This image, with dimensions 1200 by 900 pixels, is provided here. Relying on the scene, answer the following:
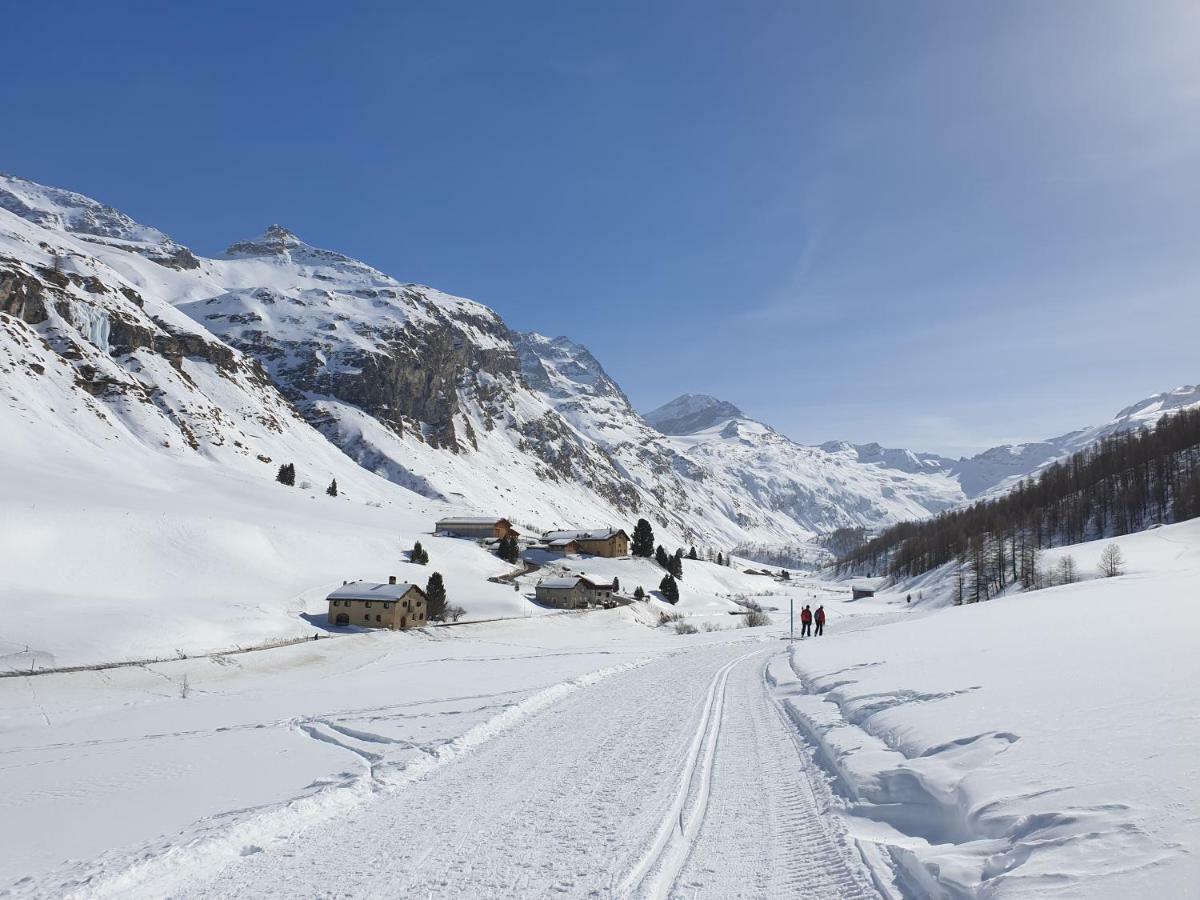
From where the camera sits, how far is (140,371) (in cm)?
11944

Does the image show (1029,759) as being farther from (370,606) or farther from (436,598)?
(436,598)

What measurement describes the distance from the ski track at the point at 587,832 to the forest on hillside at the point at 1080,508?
8393 cm

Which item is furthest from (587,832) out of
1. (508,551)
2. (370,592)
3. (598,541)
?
(598,541)

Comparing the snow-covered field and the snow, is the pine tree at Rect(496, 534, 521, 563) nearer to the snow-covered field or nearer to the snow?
the snow

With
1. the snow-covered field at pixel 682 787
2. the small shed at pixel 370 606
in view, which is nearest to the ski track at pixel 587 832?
the snow-covered field at pixel 682 787

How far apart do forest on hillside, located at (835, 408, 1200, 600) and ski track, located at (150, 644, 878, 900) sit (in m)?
Answer: 83.9

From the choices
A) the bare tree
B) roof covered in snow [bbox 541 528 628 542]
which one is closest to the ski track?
the bare tree

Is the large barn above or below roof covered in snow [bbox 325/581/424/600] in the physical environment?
above

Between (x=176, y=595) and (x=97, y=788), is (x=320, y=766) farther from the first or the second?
(x=176, y=595)

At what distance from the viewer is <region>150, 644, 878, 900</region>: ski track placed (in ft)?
22.4

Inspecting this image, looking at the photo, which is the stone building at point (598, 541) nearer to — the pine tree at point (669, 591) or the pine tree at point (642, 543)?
the pine tree at point (642, 543)

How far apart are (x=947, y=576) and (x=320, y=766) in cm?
11395

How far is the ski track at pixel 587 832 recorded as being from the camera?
6.84 meters

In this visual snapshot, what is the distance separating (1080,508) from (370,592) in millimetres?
117072
